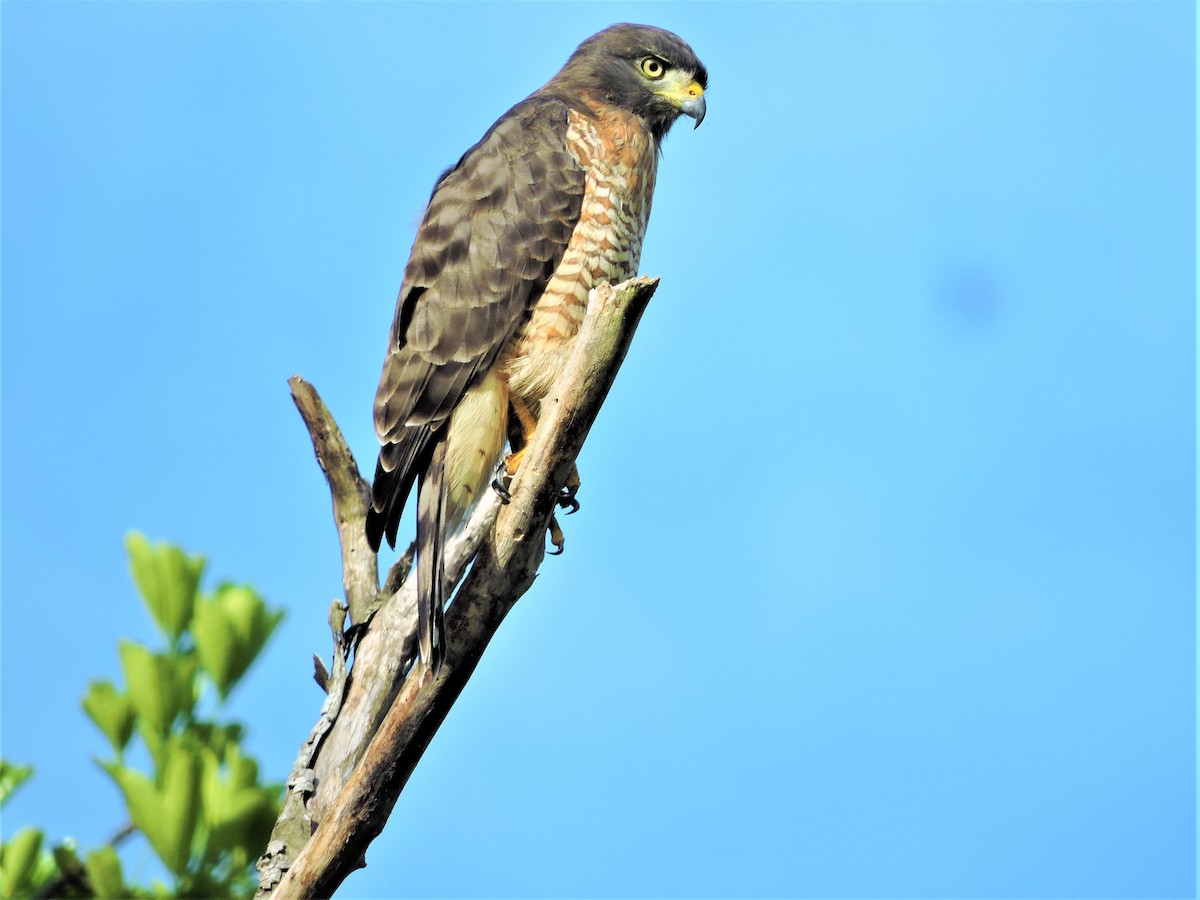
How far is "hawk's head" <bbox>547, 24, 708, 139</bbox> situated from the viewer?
17.8ft

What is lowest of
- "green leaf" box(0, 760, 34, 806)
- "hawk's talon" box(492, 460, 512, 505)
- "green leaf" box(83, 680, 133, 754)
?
"green leaf" box(0, 760, 34, 806)

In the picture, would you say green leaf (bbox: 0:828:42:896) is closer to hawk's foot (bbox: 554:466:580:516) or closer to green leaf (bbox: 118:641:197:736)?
green leaf (bbox: 118:641:197:736)

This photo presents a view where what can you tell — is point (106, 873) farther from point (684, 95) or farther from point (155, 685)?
point (684, 95)

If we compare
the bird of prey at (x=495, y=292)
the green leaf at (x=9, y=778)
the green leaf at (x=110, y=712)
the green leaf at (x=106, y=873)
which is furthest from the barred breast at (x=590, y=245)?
the green leaf at (x=9, y=778)

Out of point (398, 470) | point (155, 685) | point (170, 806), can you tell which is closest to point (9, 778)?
point (155, 685)

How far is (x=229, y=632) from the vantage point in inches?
223

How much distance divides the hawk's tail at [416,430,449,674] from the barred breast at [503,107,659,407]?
0.45m

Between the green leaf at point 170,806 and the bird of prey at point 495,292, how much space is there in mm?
1323

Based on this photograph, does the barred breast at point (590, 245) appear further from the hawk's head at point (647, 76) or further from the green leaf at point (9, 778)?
the green leaf at point (9, 778)

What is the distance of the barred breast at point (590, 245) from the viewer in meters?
4.76

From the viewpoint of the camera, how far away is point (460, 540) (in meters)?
4.75

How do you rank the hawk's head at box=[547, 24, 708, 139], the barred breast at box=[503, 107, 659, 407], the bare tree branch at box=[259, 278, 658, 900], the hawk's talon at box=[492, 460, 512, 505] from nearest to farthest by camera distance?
1. the bare tree branch at box=[259, 278, 658, 900]
2. the hawk's talon at box=[492, 460, 512, 505]
3. the barred breast at box=[503, 107, 659, 407]
4. the hawk's head at box=[547, 24, 708, 139]

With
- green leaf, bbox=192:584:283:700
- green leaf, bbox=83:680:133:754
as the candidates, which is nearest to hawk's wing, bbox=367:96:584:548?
green leaf, bbox=192:584:283:700

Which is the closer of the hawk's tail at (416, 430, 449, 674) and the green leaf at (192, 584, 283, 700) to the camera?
the hawk's tail at (416, 430, 449, 674)
